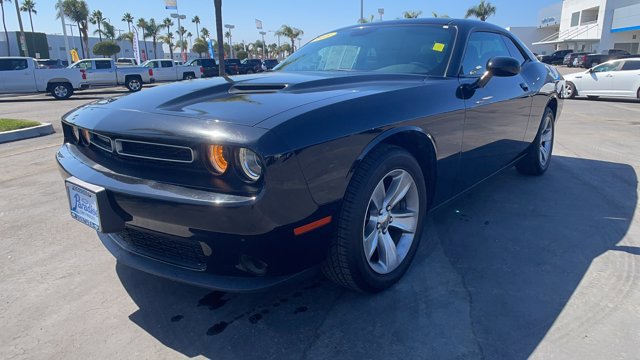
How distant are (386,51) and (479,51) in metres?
0.79

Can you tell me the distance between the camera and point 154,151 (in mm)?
2021

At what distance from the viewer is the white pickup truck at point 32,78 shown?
1622cm

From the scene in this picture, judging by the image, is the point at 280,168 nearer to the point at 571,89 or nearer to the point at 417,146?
the point at 417,146

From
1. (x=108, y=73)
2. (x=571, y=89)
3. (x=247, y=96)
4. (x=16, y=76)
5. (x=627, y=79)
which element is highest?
(x=247, y=96)

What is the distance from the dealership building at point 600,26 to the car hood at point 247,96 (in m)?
47.9

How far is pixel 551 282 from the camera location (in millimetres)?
2582

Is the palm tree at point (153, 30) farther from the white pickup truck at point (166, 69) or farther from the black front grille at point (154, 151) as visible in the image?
the black front grille at point (154, 151)

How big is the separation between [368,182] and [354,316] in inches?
27.6

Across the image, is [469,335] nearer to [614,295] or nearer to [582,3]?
[614,295]

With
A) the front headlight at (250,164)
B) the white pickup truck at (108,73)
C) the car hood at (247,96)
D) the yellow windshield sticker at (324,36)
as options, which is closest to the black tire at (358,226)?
the car hood at (247,96)

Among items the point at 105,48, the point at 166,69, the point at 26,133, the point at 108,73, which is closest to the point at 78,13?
the point at 105,48

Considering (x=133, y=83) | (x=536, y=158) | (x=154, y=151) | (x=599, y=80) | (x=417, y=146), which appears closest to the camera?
(x=154, y=151)

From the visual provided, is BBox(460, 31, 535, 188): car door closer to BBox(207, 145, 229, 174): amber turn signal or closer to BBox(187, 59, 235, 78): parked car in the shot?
BBox(207, 145, 229, 174): amber turn signal

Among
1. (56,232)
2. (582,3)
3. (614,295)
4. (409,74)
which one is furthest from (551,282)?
(582,3)
